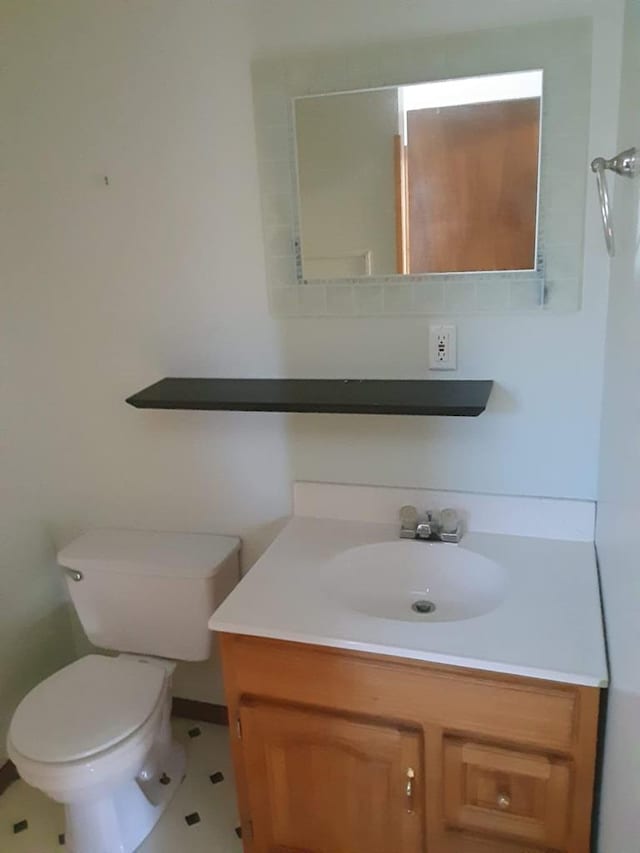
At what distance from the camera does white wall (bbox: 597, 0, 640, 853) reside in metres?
0.93

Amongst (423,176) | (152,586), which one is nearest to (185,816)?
(152,586)

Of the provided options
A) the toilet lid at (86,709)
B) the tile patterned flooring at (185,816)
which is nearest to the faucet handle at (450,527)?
the toilet lid at (86,709)

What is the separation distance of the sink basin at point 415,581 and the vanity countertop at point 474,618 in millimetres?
23

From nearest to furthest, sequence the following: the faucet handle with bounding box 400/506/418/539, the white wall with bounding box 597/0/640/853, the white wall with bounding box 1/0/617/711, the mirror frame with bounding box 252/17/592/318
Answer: the white wall with bounding box 597/0/640/853
the mirror frame with bounding box 252/17/592/318
the white wall with bounding box 1/0/617/711
the faucet handle with bounding box 400/506/418/539

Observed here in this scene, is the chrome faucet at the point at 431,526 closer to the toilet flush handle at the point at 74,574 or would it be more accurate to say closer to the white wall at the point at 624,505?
the white wall at the point at 624,505

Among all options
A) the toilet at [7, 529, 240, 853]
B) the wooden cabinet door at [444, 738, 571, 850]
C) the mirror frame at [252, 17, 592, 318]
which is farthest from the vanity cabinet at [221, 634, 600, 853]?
the mirror frame at [252, 17, 592, 318]

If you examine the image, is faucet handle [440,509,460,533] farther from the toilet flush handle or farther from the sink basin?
the toilet flush handle

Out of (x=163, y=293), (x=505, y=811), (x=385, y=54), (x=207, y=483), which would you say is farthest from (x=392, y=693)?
(x=385, y=54)

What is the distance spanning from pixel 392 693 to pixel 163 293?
3.66 feet

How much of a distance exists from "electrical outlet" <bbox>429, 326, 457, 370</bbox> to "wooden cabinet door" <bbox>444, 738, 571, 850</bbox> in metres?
0.80

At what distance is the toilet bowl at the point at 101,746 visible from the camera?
1.54m

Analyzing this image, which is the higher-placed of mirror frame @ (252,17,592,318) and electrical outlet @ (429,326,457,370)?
mirror frame @ (252,17,592,318)

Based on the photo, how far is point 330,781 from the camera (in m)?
1.43

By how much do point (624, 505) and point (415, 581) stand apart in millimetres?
653
